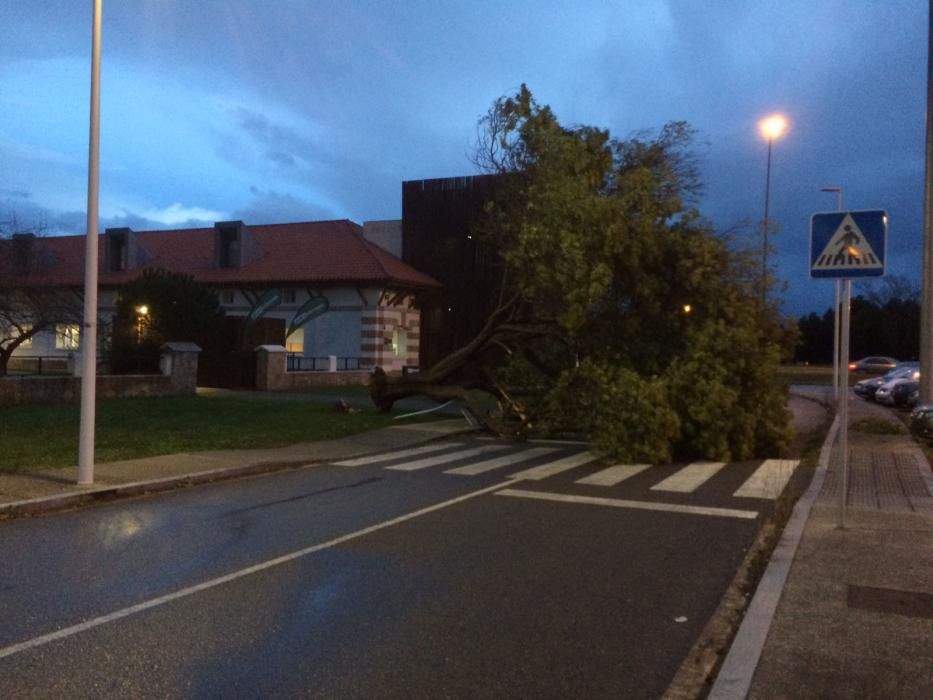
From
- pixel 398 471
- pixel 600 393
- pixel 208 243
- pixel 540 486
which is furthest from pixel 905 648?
pixel 208 243

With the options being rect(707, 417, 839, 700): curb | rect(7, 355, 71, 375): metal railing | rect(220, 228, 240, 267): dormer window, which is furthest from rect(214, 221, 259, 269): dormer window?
A: rect(707, 417, 839, 700): curb

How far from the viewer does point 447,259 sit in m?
42.0

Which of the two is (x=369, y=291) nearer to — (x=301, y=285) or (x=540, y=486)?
(x=301, y=285)

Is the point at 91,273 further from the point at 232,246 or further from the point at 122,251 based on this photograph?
the point at 122,251

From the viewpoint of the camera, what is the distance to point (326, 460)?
49.7 feet

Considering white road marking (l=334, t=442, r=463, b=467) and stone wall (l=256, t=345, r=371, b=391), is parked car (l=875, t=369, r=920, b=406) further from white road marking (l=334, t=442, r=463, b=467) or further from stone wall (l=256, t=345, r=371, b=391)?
stone wall (l=256, t=345, r=371, b=391)

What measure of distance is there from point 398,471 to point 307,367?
2529 cm

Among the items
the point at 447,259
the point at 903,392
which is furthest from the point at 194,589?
the point at 447,259

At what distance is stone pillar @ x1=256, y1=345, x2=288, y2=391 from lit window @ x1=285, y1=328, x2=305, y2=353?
28.1 ft

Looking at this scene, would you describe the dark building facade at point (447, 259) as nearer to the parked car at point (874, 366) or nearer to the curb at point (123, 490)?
the curb at point (123, 490)

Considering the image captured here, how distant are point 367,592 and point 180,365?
22.0 m

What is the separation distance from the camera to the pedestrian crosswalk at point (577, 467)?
12484 mm

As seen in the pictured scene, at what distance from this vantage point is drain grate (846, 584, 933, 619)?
6.17 meters

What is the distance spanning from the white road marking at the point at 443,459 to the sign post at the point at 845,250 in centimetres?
726
